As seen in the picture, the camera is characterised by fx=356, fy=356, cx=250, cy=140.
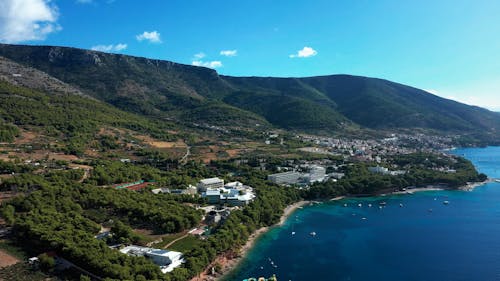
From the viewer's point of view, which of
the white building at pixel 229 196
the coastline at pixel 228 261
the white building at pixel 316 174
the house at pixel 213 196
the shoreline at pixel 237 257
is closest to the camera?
the coastline at pixel 228 261

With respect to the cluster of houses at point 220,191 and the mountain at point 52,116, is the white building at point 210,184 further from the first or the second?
the mountain at point 52,116

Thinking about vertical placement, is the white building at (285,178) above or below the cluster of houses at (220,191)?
above

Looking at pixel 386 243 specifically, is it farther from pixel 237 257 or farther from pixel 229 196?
pixel 229 196

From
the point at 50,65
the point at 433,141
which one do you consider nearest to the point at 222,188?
the point at 433,141

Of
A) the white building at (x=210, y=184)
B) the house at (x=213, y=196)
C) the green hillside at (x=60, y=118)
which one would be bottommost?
the house at (x=213, y=196)

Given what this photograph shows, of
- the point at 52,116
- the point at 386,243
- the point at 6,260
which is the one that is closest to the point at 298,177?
the point at 386,243

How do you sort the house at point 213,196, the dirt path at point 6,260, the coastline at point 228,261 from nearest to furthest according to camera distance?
the dirt path at point 6,260, the coastline at point 228,261, the house at point 213,196

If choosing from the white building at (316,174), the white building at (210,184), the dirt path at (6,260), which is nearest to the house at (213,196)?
the white building at (210,184)
